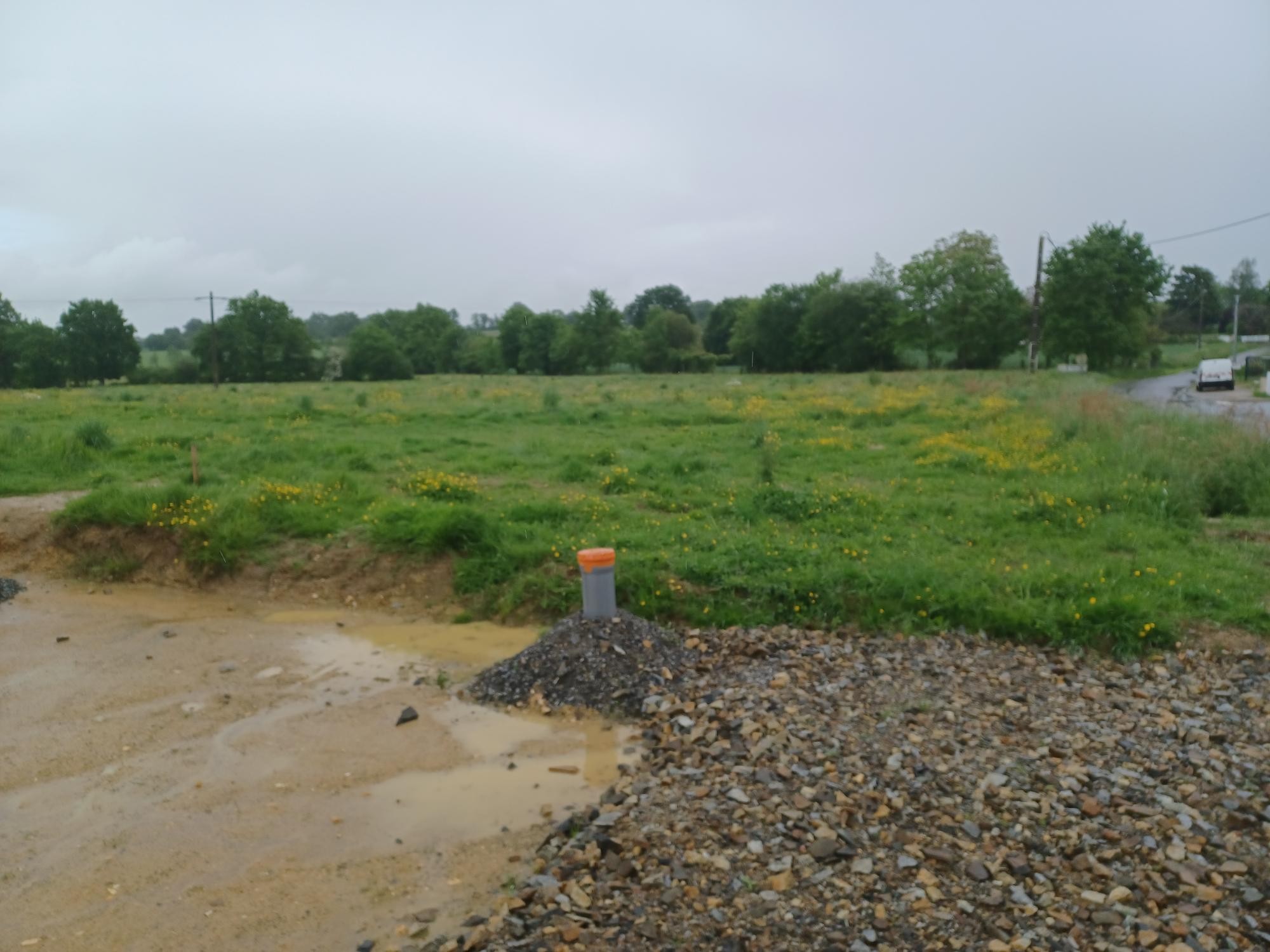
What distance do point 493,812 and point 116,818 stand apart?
2.26m

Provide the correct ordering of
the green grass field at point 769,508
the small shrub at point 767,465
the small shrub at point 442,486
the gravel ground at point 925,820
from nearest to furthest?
the gravel ground at point 925,820
the green grass field at point 769,508
the small shrub at point 442,486
the small shrub at point 767,465

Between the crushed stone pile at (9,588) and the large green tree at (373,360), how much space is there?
59587 mm

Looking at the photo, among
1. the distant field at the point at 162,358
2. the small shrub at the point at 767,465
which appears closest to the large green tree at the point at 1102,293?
the small shrub at the point at 767,465

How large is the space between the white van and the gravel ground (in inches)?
1479

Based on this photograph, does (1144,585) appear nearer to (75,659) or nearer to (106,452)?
(75,659)

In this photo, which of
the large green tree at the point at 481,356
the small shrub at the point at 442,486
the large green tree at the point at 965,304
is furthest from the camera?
the large green tree at the point at 481,356

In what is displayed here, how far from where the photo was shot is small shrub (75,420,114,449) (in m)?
15.1

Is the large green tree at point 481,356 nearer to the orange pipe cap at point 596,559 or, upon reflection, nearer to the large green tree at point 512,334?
the large green tree at point 512,334

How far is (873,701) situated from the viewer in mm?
6223

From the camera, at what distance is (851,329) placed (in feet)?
223

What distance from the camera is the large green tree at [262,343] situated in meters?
67.0

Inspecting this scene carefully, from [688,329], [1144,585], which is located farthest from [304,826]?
[688,329]

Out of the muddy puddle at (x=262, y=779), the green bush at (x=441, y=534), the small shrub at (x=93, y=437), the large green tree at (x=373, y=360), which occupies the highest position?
the large green tree at (x=373, y=360)

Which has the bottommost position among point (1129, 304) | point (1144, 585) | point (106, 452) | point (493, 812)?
point (493, 812)
